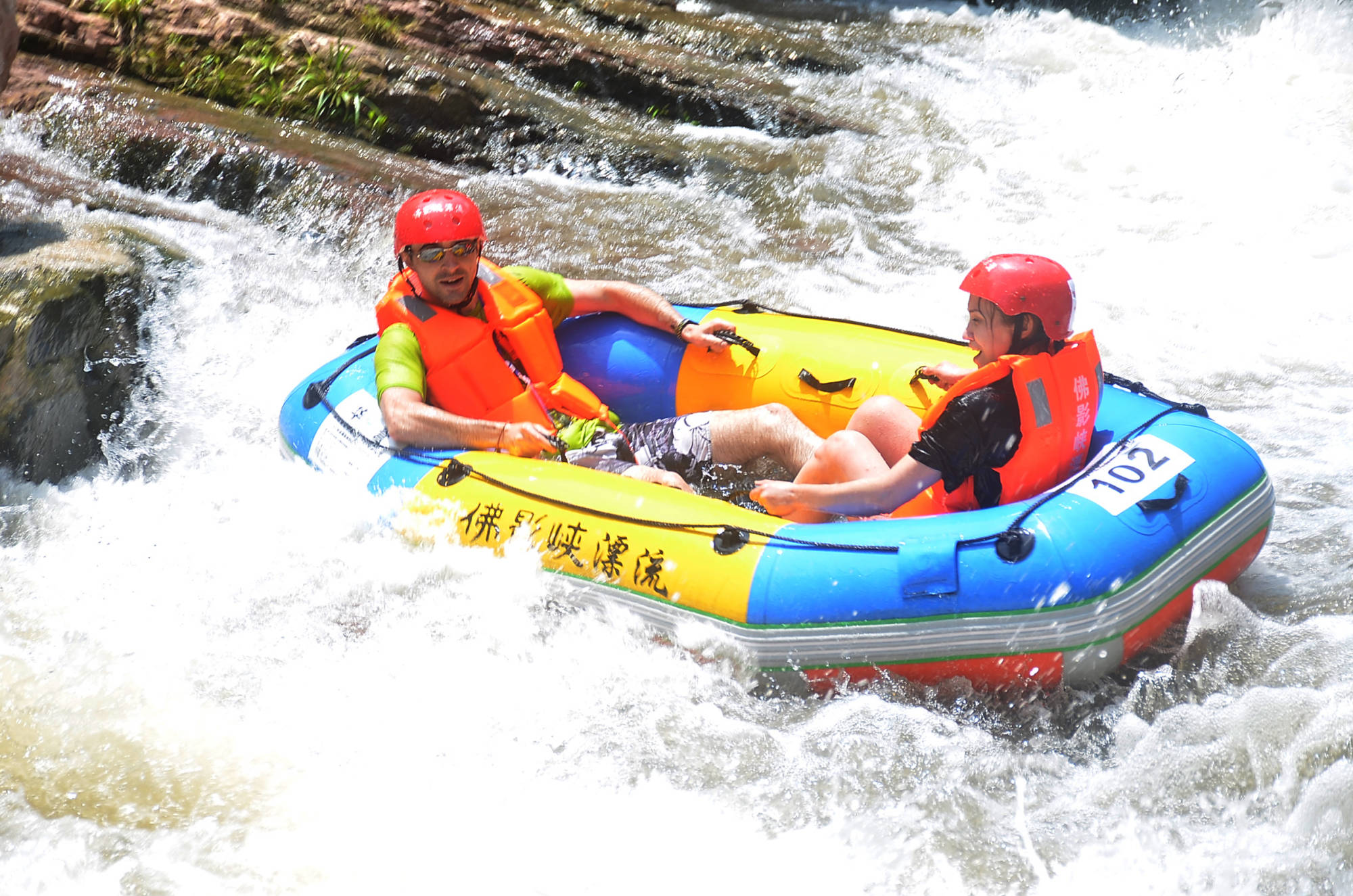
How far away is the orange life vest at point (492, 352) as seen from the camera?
→ 12.9 ft

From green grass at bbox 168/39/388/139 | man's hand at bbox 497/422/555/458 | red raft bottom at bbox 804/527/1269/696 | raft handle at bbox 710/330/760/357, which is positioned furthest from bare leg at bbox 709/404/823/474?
green grass at bbox 168/39/388/139

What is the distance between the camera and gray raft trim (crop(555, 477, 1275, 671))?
9.93 ft

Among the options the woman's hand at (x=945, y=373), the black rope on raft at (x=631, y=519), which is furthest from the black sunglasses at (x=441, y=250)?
the woman's hand at (x=945, y=373)

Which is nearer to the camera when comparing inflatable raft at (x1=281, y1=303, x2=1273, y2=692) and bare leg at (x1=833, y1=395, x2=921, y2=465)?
inflatable raft at (x1=281, y1=303, x2=1273, y2=692)

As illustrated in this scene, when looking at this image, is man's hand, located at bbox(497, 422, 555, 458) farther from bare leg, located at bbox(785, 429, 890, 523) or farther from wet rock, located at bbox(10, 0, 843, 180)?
wet rock, located at bbox(10, 0, 843, 180)

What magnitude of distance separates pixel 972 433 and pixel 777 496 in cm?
62

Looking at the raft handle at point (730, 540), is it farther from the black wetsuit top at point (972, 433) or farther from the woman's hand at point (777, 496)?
the black wetsuit top at point (972, 433)

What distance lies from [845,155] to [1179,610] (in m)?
5.12

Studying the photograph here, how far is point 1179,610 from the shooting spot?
10.7 ft

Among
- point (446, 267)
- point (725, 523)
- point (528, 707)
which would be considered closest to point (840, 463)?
point (725, 523)

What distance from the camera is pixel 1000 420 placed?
10.2 ft

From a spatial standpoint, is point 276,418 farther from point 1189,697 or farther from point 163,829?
point 1189,697

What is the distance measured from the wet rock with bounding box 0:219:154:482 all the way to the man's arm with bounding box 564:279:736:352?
2025 millimetres

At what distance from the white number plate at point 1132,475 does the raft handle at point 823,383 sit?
106 centimetres
